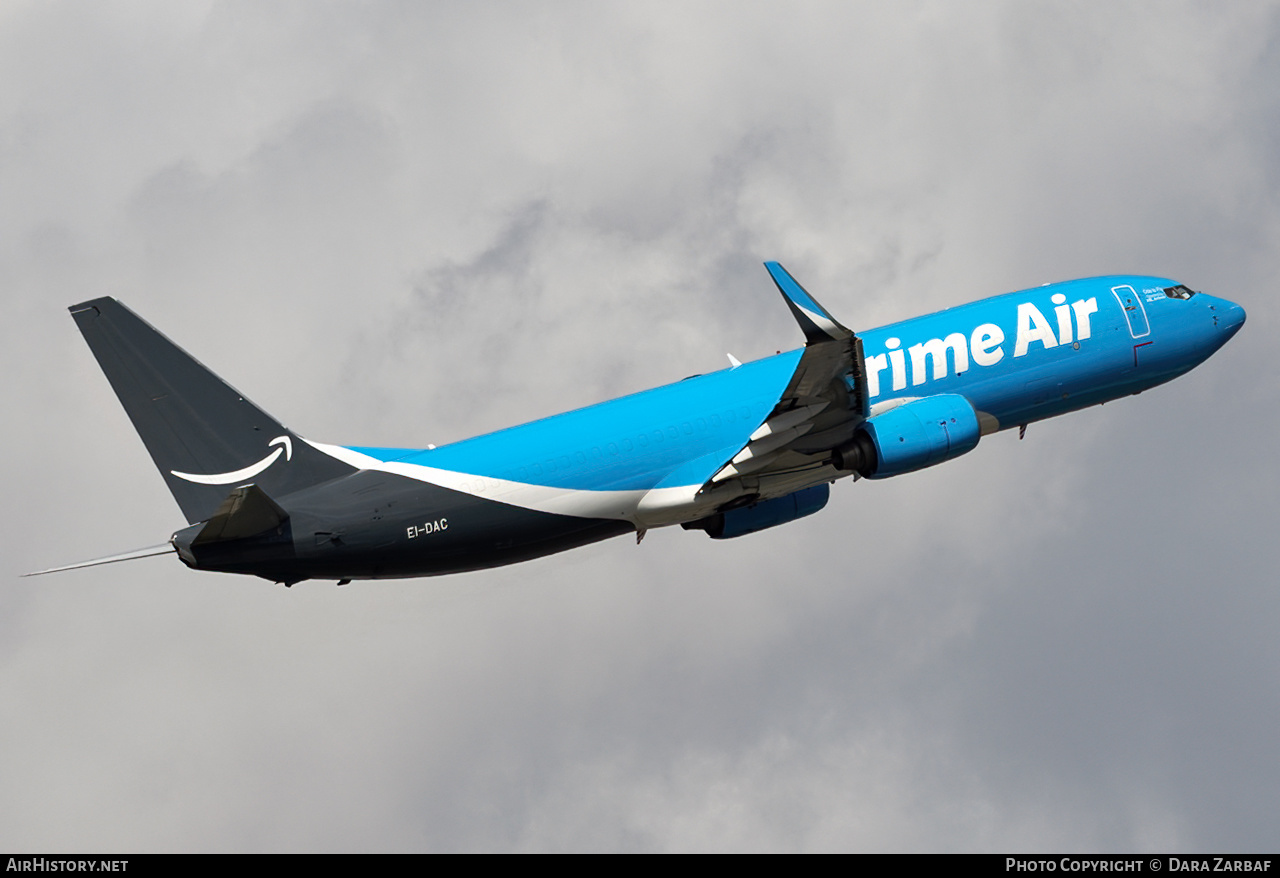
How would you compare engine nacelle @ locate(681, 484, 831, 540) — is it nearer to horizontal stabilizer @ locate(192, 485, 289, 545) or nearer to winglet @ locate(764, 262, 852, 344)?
winglet @ locate(764, 262, 852, 344)

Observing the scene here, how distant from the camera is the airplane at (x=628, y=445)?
41.4 metres

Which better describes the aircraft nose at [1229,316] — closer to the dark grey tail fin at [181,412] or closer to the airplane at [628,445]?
the airplane at [628,445]

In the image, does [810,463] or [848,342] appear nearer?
[848,342]

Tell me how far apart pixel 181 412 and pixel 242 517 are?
3490 millimetres

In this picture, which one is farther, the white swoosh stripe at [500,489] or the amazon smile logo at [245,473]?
the white swoosh stripe at [500,489]

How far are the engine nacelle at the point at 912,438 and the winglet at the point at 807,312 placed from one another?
12.8 feet

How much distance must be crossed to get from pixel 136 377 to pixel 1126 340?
2826cm

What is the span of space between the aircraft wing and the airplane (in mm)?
56

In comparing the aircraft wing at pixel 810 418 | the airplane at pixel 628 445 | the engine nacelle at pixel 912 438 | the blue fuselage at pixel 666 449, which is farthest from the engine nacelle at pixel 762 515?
the engine nacelle at pixel 912 438

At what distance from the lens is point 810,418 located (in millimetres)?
44031

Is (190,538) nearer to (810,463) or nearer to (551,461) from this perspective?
(551,461)
